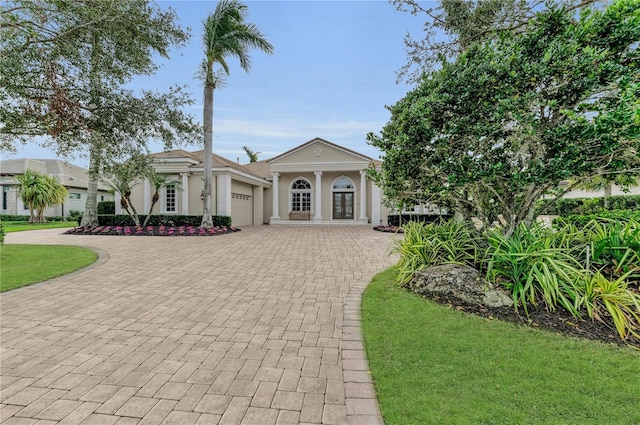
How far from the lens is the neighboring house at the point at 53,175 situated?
26438 mm

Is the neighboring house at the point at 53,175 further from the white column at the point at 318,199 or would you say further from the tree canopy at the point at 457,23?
the tree canopy at the point at 457,23

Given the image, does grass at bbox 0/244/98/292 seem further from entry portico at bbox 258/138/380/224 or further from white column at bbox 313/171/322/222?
white column at bbox 313/171/322/222

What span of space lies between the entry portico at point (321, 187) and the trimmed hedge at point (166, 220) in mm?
5372

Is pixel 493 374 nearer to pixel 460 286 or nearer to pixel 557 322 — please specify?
pixel 557 322

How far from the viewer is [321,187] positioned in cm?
2172

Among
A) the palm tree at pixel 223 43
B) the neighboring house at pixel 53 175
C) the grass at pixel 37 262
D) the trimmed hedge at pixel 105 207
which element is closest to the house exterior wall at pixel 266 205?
the palm tree at pixel 223 43

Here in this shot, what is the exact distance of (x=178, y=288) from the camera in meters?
5.51

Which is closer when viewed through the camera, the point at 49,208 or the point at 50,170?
the point at 49,208

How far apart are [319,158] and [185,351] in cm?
1852

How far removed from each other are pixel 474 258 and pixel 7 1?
34.9 feet

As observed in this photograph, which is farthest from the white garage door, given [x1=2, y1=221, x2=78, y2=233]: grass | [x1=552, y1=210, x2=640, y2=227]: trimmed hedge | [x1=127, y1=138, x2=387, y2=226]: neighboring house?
[x1=552, y1=210, x2=640, y2=227]: trimmed hedge

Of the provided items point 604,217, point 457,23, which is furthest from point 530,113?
point 457,23

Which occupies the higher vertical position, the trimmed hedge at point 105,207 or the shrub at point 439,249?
the trimmed hedge at point 105,207

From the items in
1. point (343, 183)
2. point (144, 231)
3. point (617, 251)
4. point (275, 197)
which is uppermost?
point (343, 183)
